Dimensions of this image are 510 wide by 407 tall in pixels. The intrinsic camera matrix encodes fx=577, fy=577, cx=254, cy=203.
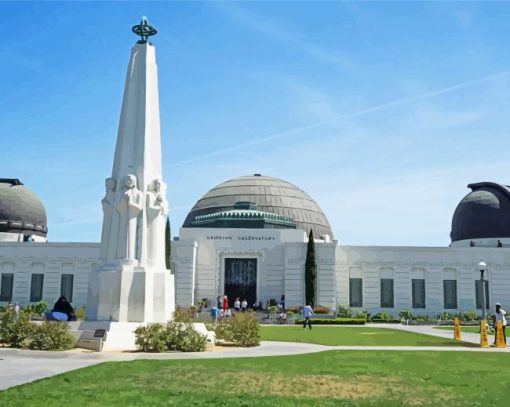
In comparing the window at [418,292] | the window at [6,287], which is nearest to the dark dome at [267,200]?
the window at [418,292]

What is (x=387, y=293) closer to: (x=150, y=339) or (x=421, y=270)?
(x=421, y=270)

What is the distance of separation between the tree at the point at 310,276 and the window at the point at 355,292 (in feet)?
13.0

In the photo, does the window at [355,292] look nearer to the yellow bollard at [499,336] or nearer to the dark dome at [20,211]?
the yellow bollard at [499,336]

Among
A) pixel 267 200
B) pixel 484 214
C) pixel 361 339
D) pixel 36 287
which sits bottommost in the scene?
pixel 361 339

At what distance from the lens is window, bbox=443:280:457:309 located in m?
49.1

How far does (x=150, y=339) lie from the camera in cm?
1652

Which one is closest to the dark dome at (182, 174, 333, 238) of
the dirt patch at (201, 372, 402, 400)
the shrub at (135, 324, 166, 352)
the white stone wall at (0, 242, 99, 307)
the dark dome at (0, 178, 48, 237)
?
the white stone wall at (0, 242, 99, 307)

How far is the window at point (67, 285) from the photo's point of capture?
48.9 metres

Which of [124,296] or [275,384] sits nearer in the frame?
[275,384]

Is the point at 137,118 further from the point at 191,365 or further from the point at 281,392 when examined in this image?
the point at 281,392

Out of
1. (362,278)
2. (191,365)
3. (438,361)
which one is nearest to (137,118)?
(191,365)

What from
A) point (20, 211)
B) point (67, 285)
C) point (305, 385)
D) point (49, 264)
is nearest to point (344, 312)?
point (67, 285)

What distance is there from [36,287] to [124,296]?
3348 centimetres

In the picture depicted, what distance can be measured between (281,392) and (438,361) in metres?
7.04
